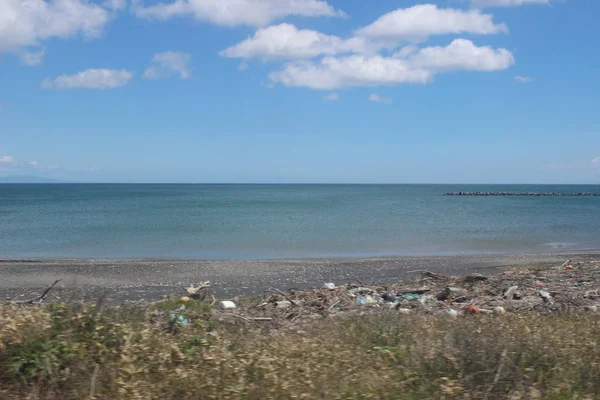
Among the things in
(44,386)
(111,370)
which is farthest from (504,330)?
(44,386)

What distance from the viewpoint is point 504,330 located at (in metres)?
5.93

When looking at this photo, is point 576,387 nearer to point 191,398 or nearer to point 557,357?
point 557,357

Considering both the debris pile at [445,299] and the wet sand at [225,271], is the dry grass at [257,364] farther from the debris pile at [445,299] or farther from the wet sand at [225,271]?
the wet sand at [225,271]

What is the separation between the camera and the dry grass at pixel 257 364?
425cm

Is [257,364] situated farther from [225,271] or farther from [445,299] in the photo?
[225,271]

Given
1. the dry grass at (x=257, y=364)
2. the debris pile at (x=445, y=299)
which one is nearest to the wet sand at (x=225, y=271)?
the debris pile at (x=445, y=299)

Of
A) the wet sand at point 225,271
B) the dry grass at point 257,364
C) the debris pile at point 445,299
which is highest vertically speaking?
the dry grass at point 257,364

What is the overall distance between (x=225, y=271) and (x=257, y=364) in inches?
580

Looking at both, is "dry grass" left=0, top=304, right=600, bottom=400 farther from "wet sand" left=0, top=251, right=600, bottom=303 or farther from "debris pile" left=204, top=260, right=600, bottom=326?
"wet sand" left=0, top=251, right=600, bottom=303

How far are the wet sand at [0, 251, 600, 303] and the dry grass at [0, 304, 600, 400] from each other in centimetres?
998

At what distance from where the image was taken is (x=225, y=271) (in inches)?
752

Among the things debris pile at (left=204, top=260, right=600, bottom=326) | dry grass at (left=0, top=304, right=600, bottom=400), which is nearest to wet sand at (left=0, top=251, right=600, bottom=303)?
debris pile at (left=204, top=260, right=600, bottom=326)

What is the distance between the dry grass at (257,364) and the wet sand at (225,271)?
393 inches

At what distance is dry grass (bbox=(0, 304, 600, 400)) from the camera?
4.25 metres
